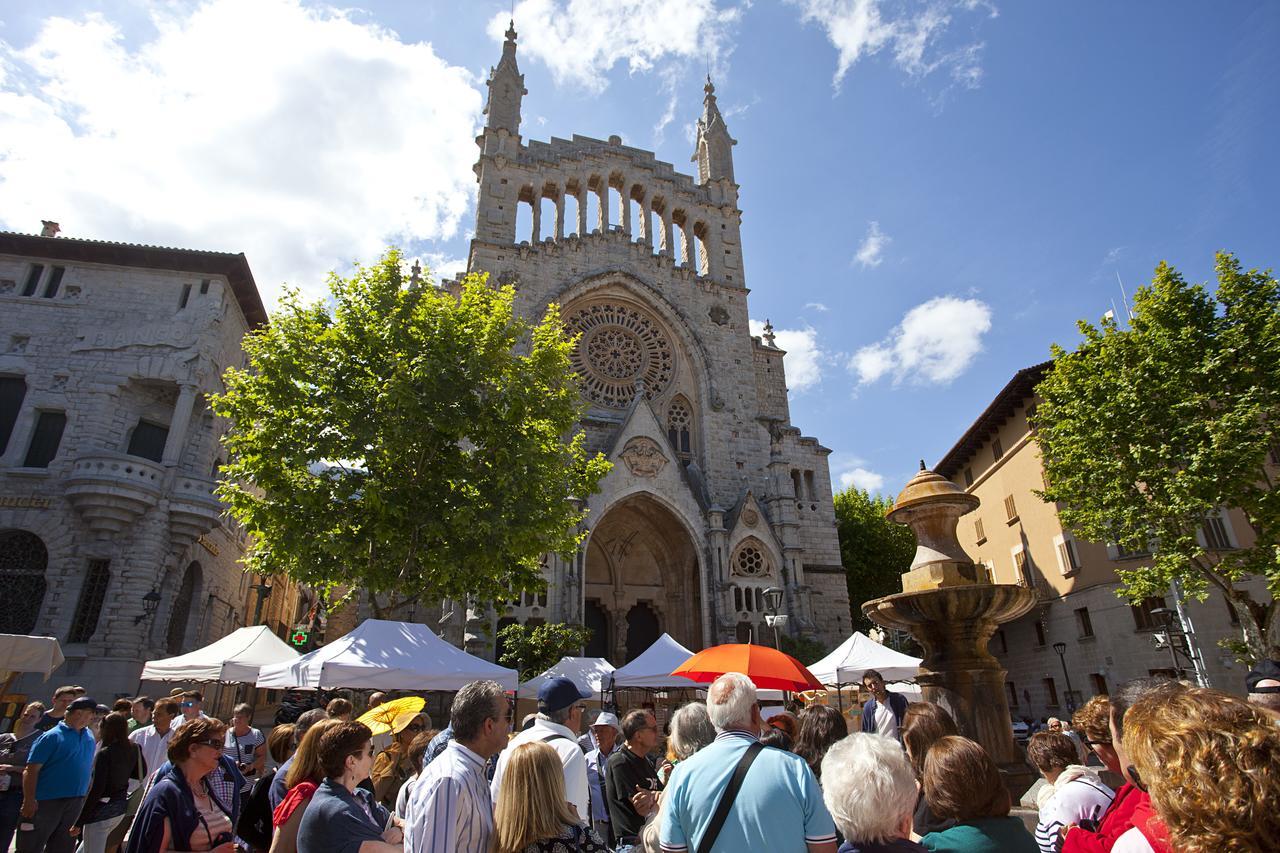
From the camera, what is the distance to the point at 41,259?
20359 mm

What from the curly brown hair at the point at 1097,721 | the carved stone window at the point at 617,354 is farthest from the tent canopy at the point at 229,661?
the carved stone window at the point at 617,354

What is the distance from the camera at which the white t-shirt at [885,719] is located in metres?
6.99

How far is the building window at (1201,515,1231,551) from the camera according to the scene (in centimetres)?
1936

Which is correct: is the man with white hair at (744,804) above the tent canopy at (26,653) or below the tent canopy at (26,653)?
below

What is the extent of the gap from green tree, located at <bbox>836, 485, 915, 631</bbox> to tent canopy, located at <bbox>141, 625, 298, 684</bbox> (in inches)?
1172

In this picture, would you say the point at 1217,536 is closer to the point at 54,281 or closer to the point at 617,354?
the point at 617,354

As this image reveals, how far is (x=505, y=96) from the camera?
30453 millimetres

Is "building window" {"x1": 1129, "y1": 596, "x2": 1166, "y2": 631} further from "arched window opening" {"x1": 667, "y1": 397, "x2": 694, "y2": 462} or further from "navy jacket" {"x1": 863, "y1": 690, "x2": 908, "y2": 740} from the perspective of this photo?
"navy jacket" {"x1": 863, "y1": 690, "x2": 908, "y2": 740}

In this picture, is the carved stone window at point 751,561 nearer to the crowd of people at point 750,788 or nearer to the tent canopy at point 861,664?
the tent canopy at point 861,664

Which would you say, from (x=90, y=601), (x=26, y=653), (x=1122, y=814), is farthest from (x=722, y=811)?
(x=90, y=601)

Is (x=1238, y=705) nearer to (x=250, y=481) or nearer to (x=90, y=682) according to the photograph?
(x=250, y=481)

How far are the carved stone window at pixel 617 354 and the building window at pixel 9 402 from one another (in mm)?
16575

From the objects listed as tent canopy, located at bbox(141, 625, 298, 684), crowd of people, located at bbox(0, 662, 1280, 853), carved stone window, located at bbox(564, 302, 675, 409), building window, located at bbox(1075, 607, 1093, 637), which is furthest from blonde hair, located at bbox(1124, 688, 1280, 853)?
carved stone window, located at bbox(564, 302, 675, 409)

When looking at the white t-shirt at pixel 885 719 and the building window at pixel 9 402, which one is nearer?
the white t-shirt at pixel 885 719
